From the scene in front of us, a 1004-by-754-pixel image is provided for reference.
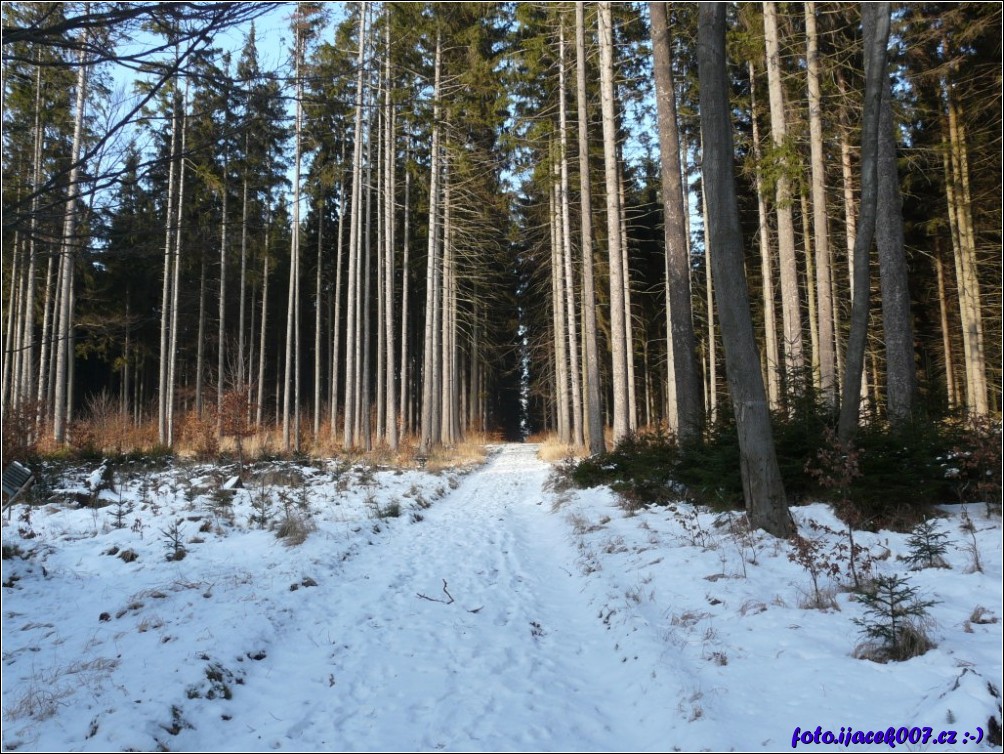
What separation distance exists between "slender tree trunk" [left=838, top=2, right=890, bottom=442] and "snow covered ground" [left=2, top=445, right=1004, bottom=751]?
6.12ft

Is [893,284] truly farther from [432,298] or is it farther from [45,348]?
[45,348]

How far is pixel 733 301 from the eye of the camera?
6.64 meters

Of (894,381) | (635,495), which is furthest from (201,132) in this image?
(894,381)

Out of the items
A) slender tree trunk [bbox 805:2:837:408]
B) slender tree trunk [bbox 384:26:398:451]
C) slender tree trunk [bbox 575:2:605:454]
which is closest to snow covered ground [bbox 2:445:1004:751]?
slender tree trunk [bbox 805:2:837:408]

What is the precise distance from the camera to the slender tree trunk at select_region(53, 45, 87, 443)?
3721 millimetres

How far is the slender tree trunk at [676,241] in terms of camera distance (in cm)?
1033

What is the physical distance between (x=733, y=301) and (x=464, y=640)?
16.4ft

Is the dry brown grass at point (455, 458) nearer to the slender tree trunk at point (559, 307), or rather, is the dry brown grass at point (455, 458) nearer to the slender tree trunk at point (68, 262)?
the slender tree trunk at point (559, 307)

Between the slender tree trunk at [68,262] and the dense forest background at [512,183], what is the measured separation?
0.18 ft

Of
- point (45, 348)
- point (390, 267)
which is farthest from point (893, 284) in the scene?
point (45, 348)

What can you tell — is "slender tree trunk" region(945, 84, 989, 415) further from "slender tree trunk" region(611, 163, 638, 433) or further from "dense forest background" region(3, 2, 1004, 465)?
"slender tree trunk" region(611, 163, 638, 433)

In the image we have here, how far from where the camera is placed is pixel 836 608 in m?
Answer: 4.21

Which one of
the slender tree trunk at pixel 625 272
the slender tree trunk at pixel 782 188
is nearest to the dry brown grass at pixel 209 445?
the slender tree trunk at pixel 625 272

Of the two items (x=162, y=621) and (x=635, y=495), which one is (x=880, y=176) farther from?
(x=162, y=621)
